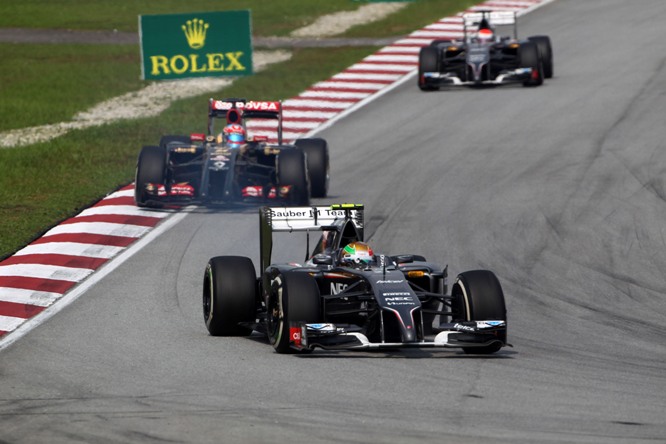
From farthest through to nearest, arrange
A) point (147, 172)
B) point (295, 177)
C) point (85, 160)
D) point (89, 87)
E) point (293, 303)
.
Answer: point (89, 87)
point (85, 160)
point (147, 172)
point (295, 177)
point (293, 303)

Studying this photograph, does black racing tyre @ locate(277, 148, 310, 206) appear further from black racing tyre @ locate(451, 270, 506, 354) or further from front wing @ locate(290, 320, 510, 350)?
front wing @ locate(290, 320, 510, 350)

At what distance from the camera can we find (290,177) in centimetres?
2378

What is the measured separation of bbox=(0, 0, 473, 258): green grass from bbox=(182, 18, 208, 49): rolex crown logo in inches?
62.4

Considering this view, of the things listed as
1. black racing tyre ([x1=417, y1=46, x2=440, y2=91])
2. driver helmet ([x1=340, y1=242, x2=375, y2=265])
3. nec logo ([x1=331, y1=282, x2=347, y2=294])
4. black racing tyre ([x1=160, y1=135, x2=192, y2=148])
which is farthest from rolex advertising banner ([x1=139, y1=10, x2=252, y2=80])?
nec logo ([x1=331, y1=282, x2=347, y2=294])

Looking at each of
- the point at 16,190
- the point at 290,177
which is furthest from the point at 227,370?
the point at 16,190

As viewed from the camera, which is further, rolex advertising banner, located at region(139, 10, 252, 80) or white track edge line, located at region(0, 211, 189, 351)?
rolex advertising banner, located at region(139, 10, 252, 80)

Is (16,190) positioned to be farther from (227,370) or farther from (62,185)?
(227,370)

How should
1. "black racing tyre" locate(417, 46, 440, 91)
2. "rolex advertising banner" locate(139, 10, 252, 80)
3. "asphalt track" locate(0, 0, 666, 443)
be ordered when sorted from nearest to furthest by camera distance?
"asphalt track" locate(0, 0, 666, 443) < "rolex advertising banner" locate(139, 10, 252, 80) < "black racing tyre" locate(417, 46, 440, 91)

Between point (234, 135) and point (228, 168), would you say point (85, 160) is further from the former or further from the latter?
point (228, 168)

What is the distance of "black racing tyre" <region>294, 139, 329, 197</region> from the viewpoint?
25062mm

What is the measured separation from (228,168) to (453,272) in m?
5.66

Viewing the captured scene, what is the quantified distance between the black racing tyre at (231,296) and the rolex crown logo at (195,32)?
18300 millimetres

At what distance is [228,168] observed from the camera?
Result: 23.9 meters

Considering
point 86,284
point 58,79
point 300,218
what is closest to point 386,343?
point 300,218
